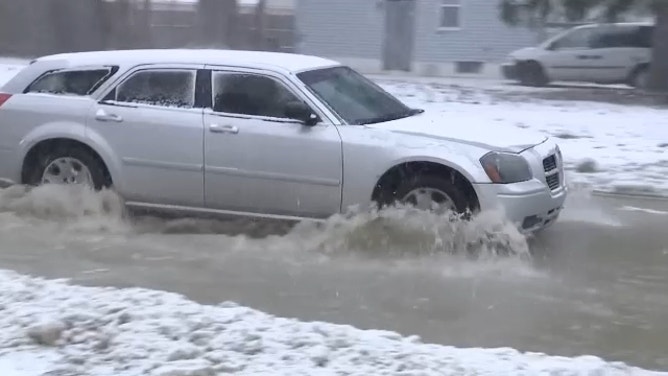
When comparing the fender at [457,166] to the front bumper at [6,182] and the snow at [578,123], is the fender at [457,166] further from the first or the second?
the front bumper at [6,182]

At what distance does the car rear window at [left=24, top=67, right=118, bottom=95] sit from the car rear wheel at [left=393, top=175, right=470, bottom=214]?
113 inches

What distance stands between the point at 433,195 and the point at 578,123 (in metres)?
9.19

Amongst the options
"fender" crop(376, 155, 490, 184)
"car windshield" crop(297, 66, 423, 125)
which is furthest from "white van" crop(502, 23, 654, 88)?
"fender" crop(376, 155, 490, 184)

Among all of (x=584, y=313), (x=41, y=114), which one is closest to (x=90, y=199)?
(x=41, y=114)

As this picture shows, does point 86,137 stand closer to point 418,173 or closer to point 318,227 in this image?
point 318,227

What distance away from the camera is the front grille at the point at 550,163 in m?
8.82

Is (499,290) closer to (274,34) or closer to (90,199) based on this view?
(90,199)

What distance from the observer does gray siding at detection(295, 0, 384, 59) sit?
32719 millimetres

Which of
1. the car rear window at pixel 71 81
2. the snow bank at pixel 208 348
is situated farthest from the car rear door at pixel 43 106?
the snow bank at pixel 208 348

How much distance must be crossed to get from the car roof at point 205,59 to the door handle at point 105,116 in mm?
498

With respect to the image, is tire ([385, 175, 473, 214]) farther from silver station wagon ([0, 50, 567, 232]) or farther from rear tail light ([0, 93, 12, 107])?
rear tail light ([0, 93, 12, 107])

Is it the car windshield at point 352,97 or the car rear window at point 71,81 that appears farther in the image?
the car rear window at point 71,81

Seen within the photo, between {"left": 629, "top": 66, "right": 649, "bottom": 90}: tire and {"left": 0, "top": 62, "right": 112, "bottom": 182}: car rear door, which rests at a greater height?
{"left": 0, "top": 62, "right": 112, "bottom": 182}: car rear door

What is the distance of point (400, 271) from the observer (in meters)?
8.20
